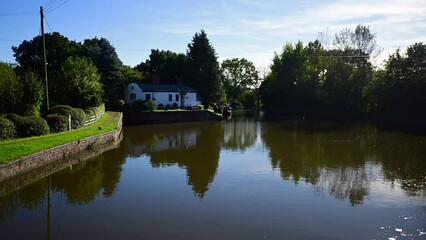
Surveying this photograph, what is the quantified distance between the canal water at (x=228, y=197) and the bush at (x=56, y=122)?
149 inches

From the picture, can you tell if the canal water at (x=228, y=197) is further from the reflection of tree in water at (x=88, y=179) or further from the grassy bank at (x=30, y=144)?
the grassy bank at (x=30, y=144)

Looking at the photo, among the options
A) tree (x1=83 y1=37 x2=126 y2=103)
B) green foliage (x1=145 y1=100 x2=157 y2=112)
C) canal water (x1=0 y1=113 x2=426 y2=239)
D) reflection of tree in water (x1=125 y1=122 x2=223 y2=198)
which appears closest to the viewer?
canal water (x1=0 y1=113 x2=426 y2=239)

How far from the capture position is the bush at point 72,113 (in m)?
26.1

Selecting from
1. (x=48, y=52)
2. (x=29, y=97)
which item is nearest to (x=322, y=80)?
(x=48, y=52)

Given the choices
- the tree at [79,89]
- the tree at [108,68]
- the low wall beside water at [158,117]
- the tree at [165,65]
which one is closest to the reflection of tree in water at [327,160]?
the tree at [79,89]

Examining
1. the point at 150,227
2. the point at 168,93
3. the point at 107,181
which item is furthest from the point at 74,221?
the point at 168,93

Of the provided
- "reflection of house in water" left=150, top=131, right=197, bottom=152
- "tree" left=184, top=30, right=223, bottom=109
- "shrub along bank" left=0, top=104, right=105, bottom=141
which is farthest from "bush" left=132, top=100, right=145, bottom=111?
"shrub along bank" left=0, top=104, right=105, bottom=141

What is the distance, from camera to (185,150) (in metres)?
24.8

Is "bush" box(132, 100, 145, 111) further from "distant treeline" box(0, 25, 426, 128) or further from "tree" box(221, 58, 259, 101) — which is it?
"tree" box(221, 58, 259, 101)

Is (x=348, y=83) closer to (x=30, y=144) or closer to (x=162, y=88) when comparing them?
(x=162, y=88)

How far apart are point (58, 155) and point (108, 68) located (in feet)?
117

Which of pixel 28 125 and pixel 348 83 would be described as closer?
pixel 28 125

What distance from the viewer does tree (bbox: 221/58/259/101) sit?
316 feet

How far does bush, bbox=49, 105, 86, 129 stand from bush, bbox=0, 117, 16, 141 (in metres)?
6.13
